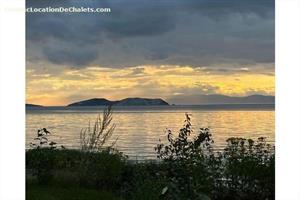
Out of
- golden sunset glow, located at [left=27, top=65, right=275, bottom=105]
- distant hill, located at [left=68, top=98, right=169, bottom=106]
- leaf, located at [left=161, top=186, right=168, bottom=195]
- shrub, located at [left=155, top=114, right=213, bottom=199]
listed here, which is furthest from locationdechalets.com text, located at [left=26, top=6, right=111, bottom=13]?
leaf, located at [left=161, top=186, right=168, bottom=195]

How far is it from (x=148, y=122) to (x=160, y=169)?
585 mm

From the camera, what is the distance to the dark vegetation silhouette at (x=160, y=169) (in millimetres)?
4324

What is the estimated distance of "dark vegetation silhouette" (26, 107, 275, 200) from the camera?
432 cm

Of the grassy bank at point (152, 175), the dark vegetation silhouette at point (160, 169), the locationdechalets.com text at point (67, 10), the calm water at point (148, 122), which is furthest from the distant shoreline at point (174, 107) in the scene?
the locationdechalets.com text at point (67, 10)

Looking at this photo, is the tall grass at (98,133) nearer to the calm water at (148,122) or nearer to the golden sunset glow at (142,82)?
the calm water at (148,122)

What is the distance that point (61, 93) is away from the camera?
4199mm

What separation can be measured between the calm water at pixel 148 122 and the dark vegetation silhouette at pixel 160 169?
6cm

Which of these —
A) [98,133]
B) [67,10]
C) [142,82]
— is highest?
[67,10]

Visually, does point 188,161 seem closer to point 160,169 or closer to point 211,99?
point 160,169

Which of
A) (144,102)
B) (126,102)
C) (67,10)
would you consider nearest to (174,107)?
(144,102)

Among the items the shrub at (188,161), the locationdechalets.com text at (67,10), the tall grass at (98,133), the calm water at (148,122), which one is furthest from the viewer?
the shrub at (188,161)

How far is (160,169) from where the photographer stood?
458 centimetres

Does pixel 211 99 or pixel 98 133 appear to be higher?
pixel 211 99
